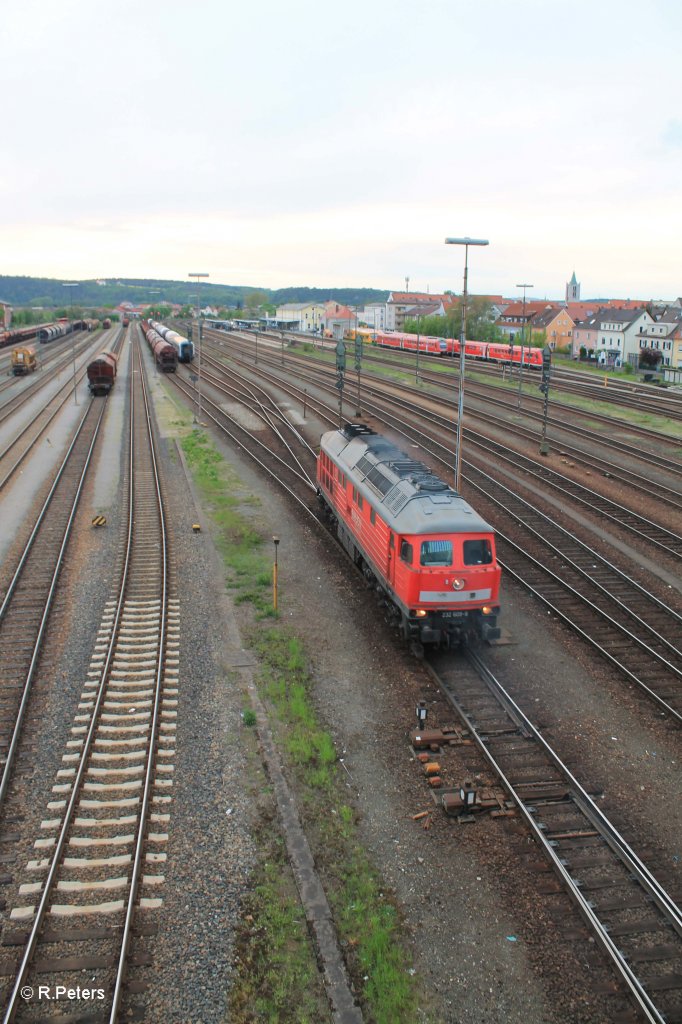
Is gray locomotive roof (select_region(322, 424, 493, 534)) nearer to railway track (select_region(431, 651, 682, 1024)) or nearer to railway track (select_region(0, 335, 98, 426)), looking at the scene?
railway track (select_region(431, 651, 682, 1024))

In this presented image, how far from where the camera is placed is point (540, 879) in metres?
11.0

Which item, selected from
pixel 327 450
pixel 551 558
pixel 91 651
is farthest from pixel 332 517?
pixel 91 651

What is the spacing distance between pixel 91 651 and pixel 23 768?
4.55 metres

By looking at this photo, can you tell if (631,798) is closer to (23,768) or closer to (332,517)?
(23,768)

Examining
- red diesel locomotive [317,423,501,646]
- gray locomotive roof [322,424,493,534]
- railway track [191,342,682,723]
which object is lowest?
railway track [191,342,682,723]

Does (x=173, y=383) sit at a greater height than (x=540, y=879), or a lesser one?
greater

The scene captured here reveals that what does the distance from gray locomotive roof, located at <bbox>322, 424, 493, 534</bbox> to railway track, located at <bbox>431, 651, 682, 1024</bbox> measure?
3732 mm

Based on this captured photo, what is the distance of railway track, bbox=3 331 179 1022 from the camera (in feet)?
30.0

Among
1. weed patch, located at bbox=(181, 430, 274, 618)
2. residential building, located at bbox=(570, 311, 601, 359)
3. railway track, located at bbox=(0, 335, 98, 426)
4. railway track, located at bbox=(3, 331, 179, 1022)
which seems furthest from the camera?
residential building, located at bbox=(570, 311, 601, 359)

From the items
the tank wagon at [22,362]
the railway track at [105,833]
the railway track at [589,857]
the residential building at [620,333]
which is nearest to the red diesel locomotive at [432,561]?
the railway track at [589,857]

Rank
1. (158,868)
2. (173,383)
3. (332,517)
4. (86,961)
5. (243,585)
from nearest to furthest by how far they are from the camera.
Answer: (86,961)
(158,868)
(243,585)
(332,517)
(173,383)

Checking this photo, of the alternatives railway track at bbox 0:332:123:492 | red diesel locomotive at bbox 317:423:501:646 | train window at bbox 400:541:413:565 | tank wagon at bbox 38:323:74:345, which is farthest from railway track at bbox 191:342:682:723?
tank wagon at bbox 38:323:74:345

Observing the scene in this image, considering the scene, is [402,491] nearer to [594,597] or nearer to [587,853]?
[594,597]

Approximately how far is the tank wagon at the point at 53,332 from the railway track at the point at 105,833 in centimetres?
10401
